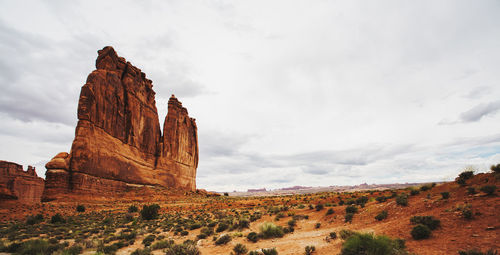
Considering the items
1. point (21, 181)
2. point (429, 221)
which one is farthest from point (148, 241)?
point (21, 181)

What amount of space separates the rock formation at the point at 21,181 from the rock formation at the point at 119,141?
3518 cm

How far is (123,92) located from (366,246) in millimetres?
53563

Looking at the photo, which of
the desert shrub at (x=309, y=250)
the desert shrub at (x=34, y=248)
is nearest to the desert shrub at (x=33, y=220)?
the desert shrub at (x=34, y=248)

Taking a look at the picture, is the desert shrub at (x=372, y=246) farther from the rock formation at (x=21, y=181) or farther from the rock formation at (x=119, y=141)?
the rock formation at (x=21, y=181)

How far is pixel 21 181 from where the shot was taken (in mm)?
62531

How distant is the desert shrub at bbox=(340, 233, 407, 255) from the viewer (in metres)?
6.21

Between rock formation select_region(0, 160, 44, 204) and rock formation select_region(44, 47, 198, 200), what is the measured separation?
3518cm

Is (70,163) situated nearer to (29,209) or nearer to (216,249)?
(29,209)

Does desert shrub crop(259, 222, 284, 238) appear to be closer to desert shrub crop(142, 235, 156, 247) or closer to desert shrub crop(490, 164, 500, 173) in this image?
desert shrub crop(142, 235, 156, 247)

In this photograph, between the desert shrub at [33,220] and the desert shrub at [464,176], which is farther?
the desert shrub at [33,220]

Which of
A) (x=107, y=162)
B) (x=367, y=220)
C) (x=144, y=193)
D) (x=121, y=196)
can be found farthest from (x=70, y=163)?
(x=367, y=220)

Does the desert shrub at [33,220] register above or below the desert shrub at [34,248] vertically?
below

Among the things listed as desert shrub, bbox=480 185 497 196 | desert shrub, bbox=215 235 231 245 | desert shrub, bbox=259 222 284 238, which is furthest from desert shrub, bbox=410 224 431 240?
desert shrub, bbox=215 235 231 245

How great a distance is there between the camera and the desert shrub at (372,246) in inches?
245
